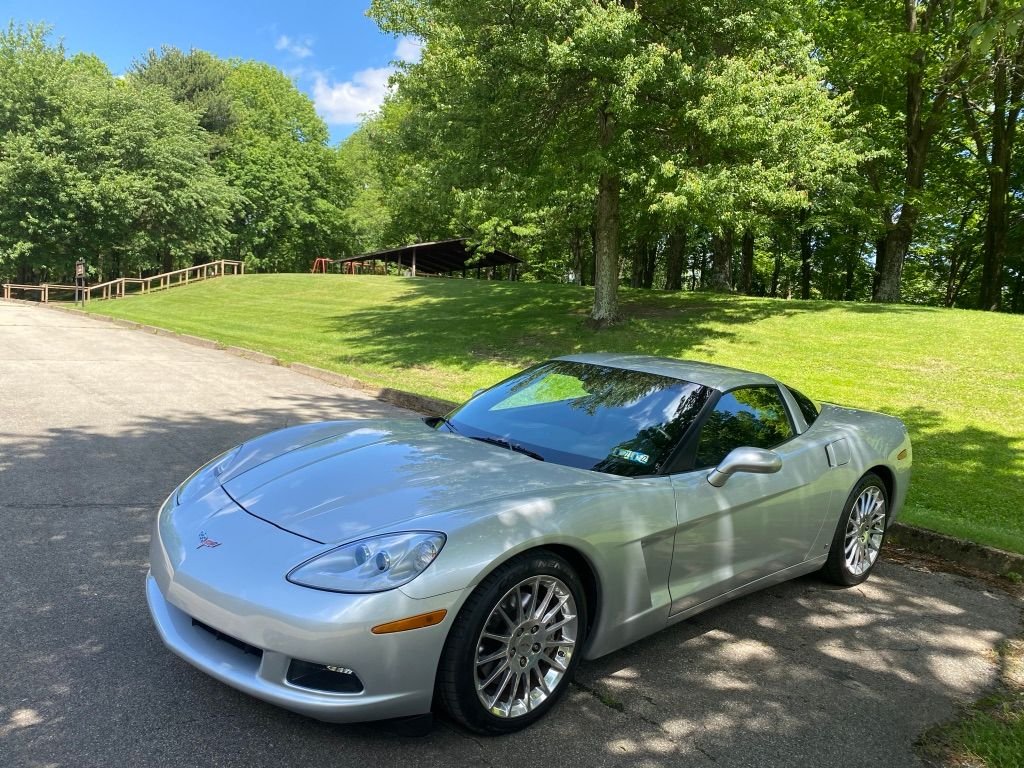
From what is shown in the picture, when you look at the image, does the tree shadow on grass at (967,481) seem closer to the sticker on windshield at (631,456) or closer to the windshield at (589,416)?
the windshield at (589,416)

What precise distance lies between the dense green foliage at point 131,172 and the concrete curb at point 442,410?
17.2 metres

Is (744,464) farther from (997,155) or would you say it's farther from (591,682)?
(997,155)

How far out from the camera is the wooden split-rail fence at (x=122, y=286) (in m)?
36.1

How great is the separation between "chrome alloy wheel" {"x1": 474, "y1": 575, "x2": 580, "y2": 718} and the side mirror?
98cm

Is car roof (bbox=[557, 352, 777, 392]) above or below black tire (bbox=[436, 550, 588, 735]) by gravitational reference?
above

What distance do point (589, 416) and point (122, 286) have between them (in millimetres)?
38470

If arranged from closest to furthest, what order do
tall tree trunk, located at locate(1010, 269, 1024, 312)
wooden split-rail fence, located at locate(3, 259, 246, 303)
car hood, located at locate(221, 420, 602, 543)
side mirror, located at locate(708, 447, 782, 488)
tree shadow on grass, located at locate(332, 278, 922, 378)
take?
car hood, located at locate(221, 420, 602, 543) < side mirror, located at locate(708, 447, 782, 488) < tree shadow on grass, located at locate(332, 278, 922, 378) < tall tree trunk, located at locate(1010, 269, 1024, 312) < wooden split-rail fence, located at locate(3, 259, 246, 303)

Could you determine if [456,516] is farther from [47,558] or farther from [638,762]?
[47,558]

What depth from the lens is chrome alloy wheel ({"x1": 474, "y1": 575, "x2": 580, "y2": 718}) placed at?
2.60m

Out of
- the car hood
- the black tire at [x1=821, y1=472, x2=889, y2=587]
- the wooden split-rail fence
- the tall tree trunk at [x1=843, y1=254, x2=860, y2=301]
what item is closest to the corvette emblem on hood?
the car hood

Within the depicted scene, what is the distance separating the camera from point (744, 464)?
3.28 meters

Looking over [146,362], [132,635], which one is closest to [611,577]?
[132,635]

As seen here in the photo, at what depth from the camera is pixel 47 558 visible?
149 inches

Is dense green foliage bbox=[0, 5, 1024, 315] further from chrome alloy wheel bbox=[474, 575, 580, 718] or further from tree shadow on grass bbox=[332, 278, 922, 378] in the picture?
chrome alloy wheel bbox=[474, 575, 580, 718]
